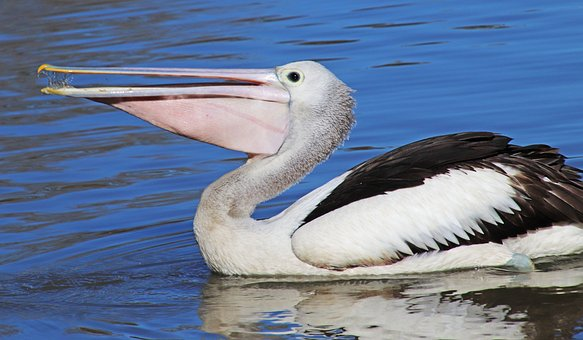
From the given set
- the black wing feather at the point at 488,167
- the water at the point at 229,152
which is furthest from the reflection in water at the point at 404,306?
the black wing feather at the point at 488,167

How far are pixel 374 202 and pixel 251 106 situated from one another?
2.71 ft

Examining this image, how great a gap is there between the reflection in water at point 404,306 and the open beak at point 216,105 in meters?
0.72

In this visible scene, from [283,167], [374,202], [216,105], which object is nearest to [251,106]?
[216,105]

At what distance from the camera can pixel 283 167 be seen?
657 cm

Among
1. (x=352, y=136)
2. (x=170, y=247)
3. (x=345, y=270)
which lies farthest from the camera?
(x=352, y=136)

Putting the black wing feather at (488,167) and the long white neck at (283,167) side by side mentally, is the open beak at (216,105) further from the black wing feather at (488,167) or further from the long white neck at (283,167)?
the black wing feather at (488,167)

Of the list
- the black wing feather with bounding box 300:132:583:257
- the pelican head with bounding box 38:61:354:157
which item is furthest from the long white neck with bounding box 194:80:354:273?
the black wing feather with bounding box 300:132:583:257

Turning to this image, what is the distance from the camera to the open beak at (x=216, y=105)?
21.0ft

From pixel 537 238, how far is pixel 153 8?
8.12 m

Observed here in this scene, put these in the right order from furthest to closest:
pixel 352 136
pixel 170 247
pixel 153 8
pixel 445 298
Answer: pixel 153 8
pixel 352 136
pixel 170 247
pixel 445 298

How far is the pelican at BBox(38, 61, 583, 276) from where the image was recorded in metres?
6.23

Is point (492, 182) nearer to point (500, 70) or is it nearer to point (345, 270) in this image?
point (345, 270)

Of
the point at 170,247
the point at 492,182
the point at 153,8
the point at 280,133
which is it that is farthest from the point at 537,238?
the point at 153,8

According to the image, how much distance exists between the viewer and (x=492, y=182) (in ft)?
20.6
